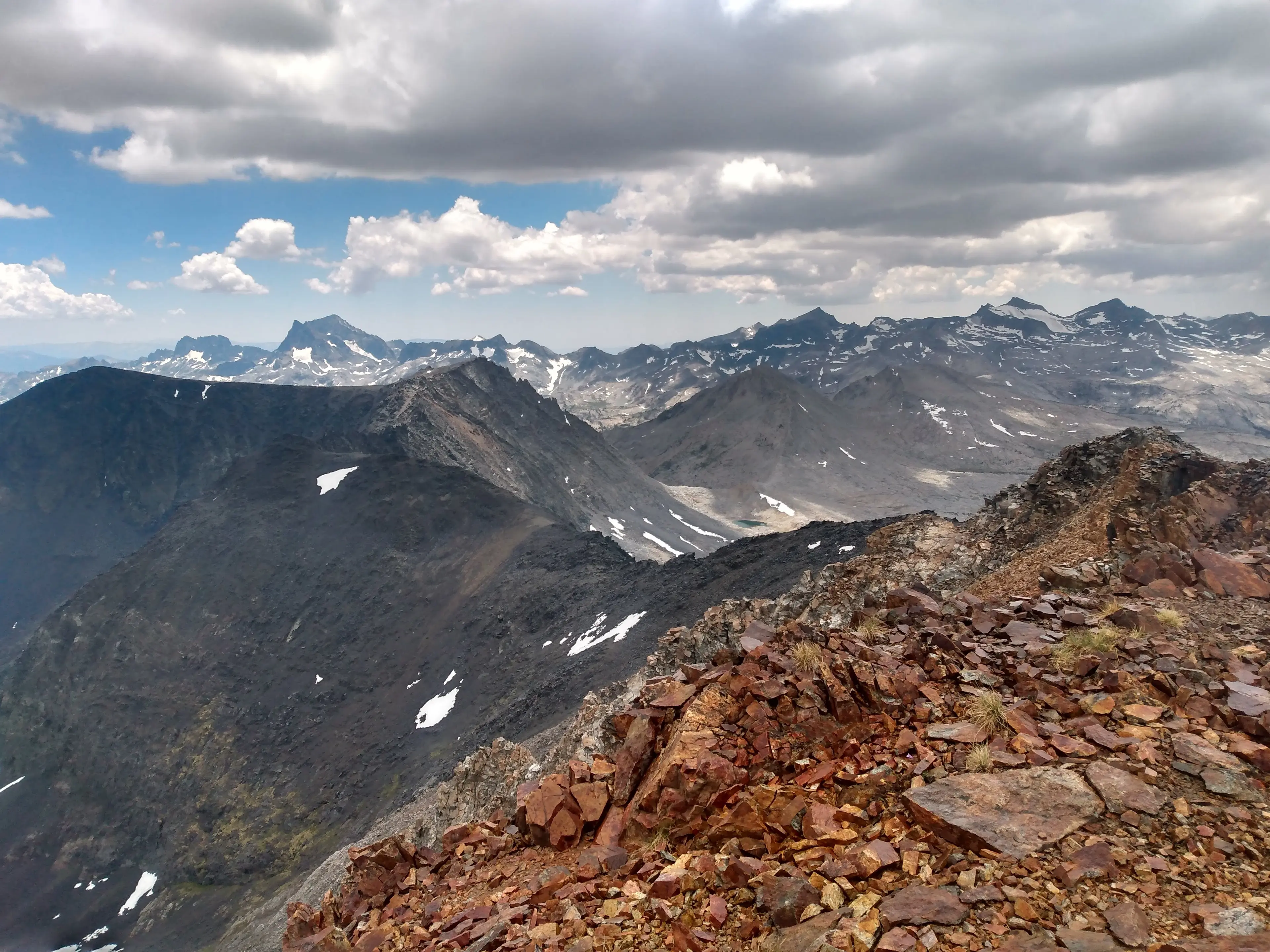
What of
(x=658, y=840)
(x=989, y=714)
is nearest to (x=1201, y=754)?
(x=989, y=714)

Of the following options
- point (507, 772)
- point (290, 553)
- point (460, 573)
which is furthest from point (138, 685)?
point (507, 772)

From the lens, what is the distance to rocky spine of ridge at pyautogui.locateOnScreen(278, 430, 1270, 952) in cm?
702

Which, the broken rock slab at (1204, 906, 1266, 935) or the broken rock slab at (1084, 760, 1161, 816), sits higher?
the broken rock slab at (1084, 760, 1161, 816)

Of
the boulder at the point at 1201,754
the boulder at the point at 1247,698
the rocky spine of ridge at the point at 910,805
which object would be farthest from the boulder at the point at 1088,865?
the boulder at the point at 1247,698

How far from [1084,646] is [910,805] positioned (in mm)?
4353

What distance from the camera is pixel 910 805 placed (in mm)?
8477

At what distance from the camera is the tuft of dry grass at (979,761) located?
28.7 feet

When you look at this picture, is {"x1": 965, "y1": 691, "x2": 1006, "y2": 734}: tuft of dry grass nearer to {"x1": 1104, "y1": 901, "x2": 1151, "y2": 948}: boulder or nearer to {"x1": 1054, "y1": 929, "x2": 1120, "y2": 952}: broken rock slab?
{"x1": 1104, "y1": 901, "x2": 1151, "y2": 948}: boulder

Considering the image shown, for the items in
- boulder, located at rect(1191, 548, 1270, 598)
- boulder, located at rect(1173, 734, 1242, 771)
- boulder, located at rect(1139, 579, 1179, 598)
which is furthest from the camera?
boulder, located at rect(1139, 579, 1179, 598)

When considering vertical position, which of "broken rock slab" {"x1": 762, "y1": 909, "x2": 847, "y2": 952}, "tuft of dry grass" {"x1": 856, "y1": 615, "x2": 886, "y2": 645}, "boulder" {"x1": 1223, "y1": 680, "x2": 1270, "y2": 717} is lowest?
"broken rock slab" {"x1": 762, "y1": 909, "x2": 847, "y2": 952}

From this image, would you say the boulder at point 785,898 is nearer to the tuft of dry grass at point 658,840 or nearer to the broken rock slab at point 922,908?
the broken rock slab at point 922,908

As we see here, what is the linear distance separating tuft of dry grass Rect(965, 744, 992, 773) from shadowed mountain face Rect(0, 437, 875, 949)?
35.7m

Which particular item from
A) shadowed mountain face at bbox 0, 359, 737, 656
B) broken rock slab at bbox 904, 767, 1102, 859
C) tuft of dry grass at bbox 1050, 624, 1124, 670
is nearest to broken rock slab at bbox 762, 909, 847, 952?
broken rock slab at bbox 904, 767, 1102, 859

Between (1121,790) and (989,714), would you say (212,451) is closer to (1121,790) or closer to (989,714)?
(989,714)
